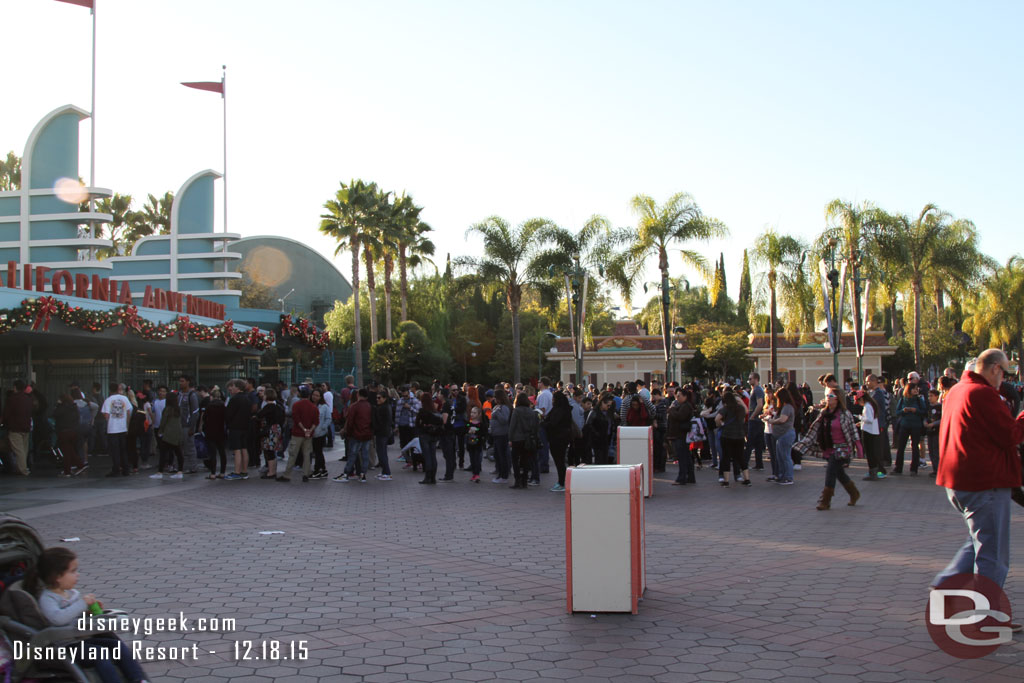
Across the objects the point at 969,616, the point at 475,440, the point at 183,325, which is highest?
the point at 183,325

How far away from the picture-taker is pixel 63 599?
191 inches

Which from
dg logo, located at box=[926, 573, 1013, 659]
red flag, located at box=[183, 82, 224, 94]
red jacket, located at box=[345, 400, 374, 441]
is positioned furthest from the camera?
red flag, located at box=[183, 82, 224, 94]

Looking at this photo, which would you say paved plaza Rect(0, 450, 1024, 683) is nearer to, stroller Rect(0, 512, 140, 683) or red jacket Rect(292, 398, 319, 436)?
stroller Rect(0, 512, 140, 683)

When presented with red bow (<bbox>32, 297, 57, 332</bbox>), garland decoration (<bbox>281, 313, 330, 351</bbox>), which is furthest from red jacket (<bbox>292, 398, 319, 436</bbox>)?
garland decoration (<bbox>281, 313, 330, 351</bbox>)

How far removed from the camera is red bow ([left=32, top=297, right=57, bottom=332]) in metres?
17.5

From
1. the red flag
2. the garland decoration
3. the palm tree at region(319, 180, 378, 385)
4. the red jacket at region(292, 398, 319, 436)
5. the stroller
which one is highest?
the red flag

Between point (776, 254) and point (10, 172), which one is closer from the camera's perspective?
point (776, 254)

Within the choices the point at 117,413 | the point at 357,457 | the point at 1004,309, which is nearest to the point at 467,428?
the point at 357,457

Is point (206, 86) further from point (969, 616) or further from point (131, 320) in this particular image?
point (969, 616)

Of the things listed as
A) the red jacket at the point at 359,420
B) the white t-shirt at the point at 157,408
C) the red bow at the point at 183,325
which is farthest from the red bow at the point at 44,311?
the red jacket at the point at 359,420

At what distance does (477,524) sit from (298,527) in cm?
218

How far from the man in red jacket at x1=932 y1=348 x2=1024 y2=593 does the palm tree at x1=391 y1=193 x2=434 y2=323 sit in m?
38.5

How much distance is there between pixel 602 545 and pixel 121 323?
16252mm

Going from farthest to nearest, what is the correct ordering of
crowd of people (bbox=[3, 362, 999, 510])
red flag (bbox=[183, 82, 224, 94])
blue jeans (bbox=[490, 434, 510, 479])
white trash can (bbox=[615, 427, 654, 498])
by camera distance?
red flag (bbox=[183, 82, 224, 94])
blue jeans (bbox=[490, 434, 510, 479])
crowd of people (bbox=[3, 362, 999, 510])
white trash can (bbox=[615, 427, 654, 498])
